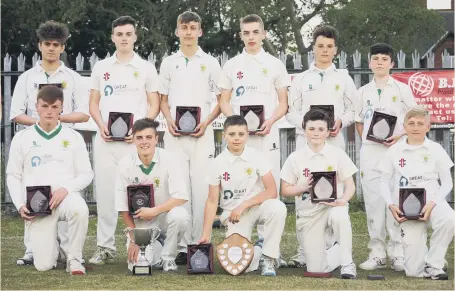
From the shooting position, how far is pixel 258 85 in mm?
8625

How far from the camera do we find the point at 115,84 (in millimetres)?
8734

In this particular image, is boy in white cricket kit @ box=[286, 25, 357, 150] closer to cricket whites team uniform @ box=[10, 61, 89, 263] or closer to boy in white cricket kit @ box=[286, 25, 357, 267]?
boy in white cricket kit @ box=[286, 25, 357, 267]

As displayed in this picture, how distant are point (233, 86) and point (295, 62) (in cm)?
456

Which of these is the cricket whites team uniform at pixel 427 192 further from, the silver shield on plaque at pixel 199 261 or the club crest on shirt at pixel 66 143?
the club crest on shirt at pixel 66 143

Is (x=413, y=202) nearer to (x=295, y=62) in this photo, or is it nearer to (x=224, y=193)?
(x=224, y=193)

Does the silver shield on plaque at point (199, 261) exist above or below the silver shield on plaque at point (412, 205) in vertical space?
below

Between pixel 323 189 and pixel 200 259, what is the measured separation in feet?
3.87

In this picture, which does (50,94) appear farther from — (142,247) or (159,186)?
(142,247)

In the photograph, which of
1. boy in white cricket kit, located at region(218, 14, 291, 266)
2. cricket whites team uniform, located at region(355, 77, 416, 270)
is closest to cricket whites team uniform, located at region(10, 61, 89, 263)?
boy in white cricket kit, located at region(218, 14, 291, 266)

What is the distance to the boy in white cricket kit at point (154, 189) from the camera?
26.4 feet

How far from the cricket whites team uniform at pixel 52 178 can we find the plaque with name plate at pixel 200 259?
36.0 inches

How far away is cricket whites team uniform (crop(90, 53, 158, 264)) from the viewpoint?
28.5 feet

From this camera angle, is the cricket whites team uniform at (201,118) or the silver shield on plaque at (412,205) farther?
the cricket whites team uniform at (201,118)

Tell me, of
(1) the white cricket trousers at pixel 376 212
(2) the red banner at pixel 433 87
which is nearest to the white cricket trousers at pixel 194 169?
(1) the white cricket trousers at pixel 376 212
